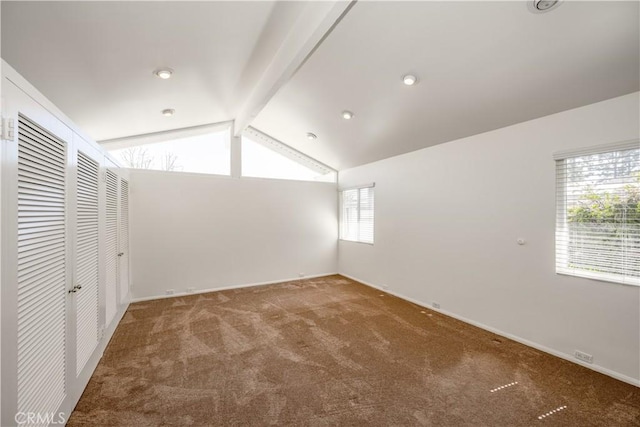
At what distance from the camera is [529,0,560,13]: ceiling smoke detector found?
1.71 meters

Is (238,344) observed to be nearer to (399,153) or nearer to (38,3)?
(38,3)

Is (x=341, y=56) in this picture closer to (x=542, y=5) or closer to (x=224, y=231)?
(x=542, y=5)

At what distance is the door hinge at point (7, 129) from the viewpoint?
1.10 meters

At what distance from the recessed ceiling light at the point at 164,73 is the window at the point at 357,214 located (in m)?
3.43

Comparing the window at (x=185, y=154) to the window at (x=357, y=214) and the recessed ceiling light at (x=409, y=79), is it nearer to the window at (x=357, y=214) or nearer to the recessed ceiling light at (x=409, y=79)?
the window at (x=357, y=214)

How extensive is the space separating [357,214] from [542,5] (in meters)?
3.99

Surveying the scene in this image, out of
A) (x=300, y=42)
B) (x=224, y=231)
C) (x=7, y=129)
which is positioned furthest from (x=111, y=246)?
(x=300, y=42)

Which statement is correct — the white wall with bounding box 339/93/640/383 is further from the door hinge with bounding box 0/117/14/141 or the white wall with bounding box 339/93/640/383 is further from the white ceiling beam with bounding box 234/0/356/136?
the door hinge with bounding box 0/117/14/141

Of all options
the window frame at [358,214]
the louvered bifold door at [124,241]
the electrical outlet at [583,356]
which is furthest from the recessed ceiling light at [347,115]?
the electrical outlet at [583,356]

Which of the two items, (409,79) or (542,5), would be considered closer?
(542,5)

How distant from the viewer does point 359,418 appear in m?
1.82

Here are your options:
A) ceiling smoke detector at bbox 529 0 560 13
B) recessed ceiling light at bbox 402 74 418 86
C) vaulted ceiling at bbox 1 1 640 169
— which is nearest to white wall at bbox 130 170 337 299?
vaulted ceiling at bbox 1 1 640 169

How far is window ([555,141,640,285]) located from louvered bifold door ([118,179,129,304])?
4776mm

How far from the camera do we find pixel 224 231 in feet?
15.6
